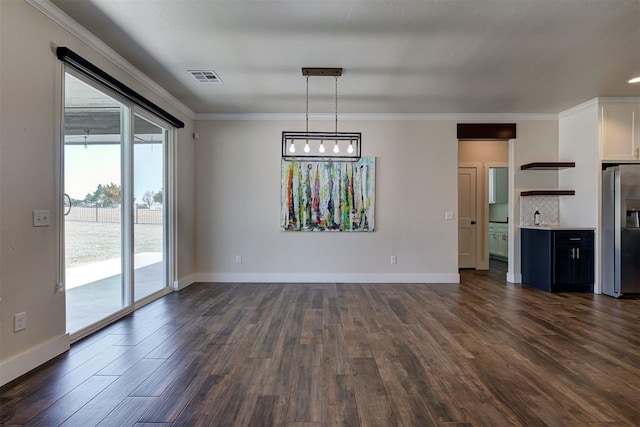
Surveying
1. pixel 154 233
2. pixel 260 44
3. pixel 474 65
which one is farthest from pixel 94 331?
pixel 474 65

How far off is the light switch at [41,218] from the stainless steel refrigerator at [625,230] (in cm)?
644

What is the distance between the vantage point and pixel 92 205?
9.98ft

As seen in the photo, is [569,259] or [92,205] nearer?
[92,205]

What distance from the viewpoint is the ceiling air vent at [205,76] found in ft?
11.9

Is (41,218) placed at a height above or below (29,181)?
below

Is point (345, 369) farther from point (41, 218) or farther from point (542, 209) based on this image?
point (542, 209)

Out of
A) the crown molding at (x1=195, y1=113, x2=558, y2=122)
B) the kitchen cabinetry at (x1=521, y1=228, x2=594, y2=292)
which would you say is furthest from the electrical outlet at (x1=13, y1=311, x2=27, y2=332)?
the kitchen cabinetry at (x1=521, y1=228, x2=594, y2=292)

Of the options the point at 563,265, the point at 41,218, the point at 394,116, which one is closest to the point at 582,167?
the point at 563,265

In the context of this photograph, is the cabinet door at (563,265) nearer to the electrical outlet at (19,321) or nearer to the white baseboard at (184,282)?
the white baseboard at (184,282)

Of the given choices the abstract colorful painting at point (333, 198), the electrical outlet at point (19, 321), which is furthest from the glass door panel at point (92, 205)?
the abstract colorful painting at point (333, 198)

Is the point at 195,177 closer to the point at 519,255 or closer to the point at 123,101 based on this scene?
the point at 123,101

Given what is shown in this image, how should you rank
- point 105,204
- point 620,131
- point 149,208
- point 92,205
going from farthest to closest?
1. point 620,131
2. point 149,208
3. point 105,204
4. point 92,205

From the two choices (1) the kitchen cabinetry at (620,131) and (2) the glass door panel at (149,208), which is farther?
(1) the kitchen cabinetry at (620,131)

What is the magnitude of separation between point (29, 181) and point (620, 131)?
6812mm
